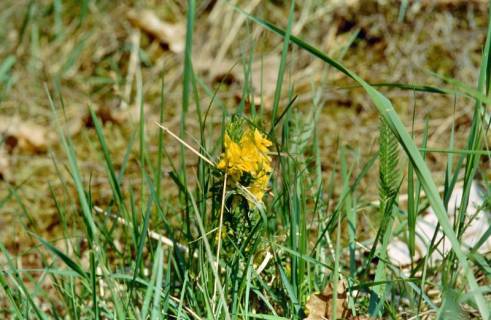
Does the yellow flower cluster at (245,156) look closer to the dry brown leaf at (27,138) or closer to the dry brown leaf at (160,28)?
the dry brown leaf at (27,138)

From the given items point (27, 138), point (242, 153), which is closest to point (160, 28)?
point (27, 138)

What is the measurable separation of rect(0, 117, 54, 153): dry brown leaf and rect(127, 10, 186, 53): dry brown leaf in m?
0.63

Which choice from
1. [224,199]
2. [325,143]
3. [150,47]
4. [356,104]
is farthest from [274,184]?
[150,47]

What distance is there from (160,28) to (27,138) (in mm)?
A: 740

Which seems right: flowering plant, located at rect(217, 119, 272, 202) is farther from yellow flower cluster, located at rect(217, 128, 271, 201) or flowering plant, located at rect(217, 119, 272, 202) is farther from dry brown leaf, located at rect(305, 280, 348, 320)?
dry brown leaf, located at rect(305, 280, 348, 320)

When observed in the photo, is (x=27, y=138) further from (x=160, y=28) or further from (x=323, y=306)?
(x=323, y=306)

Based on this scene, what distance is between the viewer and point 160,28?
3.23 meters

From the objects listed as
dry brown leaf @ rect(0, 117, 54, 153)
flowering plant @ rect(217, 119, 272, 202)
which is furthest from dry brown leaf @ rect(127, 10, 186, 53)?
flowering plant @ rect(217, 119, 272, 202)

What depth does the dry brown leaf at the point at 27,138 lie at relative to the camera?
2830 millimetres

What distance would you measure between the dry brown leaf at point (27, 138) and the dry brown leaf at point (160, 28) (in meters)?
0.63

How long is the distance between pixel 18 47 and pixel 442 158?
1721 millimetres

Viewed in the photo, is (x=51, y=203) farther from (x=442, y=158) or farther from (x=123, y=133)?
(x=442, y=158)

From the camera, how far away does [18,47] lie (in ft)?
10.5

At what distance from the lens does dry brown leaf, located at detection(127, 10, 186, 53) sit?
3.22 meters
